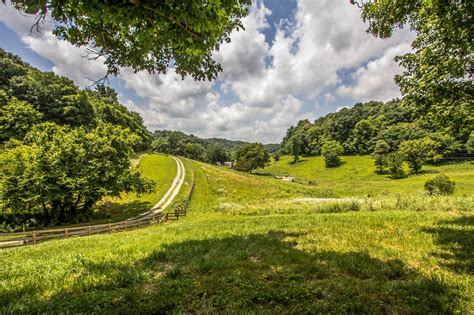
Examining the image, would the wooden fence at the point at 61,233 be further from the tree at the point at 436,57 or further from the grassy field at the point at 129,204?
the tree at the point at 436,57

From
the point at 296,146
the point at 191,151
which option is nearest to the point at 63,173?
the point at 191,151

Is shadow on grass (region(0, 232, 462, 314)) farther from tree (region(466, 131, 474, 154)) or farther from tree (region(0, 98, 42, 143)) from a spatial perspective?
tree (region(466, 131, 474, 154))

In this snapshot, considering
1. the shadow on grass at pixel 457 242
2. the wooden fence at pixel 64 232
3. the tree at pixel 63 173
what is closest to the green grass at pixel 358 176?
the wooden fence at pixel 64 232

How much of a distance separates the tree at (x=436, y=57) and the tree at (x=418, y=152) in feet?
304

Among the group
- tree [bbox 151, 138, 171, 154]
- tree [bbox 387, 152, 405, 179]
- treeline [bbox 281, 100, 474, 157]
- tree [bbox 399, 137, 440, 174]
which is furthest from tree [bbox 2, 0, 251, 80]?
tree [bbox 151, 138, 171, 154]

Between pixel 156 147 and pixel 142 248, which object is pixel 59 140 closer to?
pixel 142 248

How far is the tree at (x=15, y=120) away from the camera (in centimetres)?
4794

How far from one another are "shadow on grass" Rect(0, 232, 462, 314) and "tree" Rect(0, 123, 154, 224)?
21990mm

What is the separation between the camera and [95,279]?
573 cm

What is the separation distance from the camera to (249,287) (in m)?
4.98

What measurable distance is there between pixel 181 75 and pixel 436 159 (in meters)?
111

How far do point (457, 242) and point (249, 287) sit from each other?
25.7ft

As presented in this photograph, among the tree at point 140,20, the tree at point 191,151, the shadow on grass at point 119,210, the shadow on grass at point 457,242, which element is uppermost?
the tree at point 191,151

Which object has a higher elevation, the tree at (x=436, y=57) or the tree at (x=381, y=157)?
the tree at (x=436, y=57)
